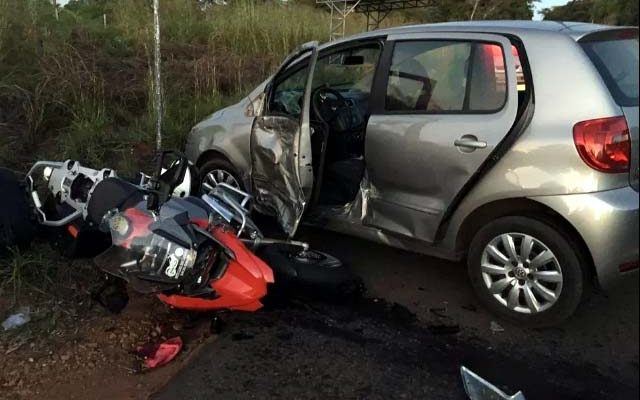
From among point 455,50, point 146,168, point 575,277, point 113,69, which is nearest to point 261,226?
point 146,168

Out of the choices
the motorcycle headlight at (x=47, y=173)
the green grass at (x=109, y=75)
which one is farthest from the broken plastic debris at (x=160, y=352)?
the green grass at (x=109, y=75)

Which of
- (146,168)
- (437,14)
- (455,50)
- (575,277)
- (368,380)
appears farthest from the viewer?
(437,14)

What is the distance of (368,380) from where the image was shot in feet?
10.0

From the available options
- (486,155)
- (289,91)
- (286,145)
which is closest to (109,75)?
(289,91)

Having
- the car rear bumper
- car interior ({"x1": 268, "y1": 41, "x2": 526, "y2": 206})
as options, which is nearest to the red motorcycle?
car interior ({"x1": 268, "y1": 41, "x2": 526, "y2": 206})

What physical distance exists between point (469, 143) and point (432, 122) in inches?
12.5

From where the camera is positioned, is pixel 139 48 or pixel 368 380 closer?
pixel 368 380

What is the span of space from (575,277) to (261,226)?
2642 millimetres

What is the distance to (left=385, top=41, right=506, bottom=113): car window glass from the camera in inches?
138

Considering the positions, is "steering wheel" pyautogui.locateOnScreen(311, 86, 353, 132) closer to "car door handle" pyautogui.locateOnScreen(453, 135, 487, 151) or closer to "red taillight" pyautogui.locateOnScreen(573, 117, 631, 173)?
"car door handle" pyautogui.locateOnScreen(453, 135, 487, 151)

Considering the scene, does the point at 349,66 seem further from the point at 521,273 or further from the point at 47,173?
the point at 47,173

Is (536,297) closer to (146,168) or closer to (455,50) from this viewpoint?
(455,50)

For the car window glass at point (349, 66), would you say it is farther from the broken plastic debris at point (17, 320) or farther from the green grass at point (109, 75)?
the broken plastic debris at point (17, 320)

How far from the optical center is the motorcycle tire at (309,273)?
12.1 feet
